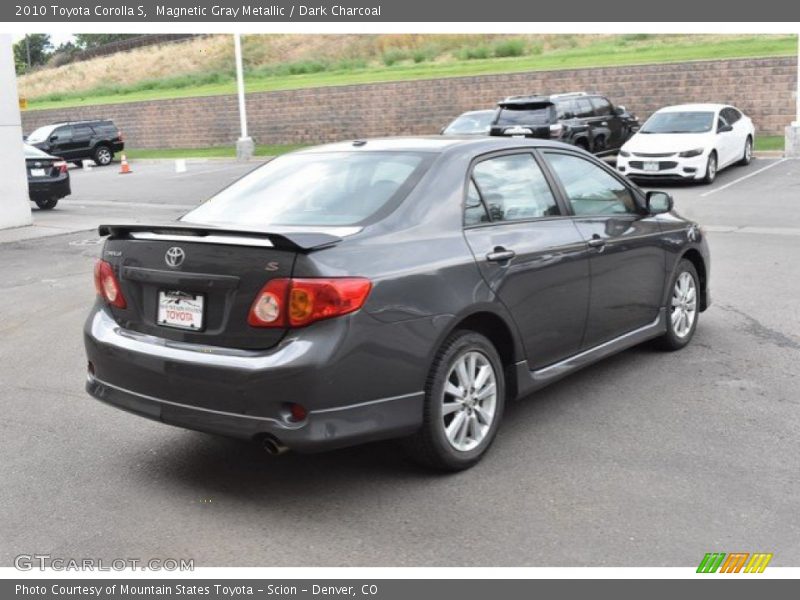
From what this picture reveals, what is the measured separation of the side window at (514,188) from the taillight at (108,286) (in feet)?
6.42

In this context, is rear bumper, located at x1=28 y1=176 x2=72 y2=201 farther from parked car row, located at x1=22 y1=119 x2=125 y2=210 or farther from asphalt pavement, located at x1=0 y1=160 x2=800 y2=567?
parked car row, located at x1=22 y1=119 x2=125 y2=210

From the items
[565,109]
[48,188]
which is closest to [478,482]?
[48,188]

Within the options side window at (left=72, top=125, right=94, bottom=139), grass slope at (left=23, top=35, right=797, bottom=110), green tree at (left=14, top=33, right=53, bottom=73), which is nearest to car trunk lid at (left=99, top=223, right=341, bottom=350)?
grass slope at (left=23, top=35, right=797, bottom=110)

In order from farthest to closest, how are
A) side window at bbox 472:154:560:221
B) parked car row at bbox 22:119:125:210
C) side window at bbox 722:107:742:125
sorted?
parked car row at bbox 22:119:125:210 < side window at bbox 722:107:742:125 < side window at bbox 472:154:560:221

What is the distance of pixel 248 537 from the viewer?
401 cm

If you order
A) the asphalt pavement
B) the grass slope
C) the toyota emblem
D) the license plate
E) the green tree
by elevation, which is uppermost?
the green tree

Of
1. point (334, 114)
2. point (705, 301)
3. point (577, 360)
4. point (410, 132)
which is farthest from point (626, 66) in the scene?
point (577, 360)

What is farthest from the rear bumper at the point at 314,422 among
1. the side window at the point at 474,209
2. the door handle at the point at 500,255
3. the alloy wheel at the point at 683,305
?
the alloy wheel at the point at 683,305

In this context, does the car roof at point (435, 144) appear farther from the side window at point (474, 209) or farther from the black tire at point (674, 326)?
the black tire at point (674, 326)

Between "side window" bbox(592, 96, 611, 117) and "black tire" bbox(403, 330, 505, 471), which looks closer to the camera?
"black tire" bbox(403, 330, 505, 471)

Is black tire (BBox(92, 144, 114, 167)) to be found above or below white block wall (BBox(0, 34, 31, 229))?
below

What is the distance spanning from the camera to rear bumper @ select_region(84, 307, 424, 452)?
13.2 ft

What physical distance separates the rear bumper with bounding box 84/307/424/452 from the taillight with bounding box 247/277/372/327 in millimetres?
67

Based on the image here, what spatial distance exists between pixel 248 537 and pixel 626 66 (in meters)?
27.2
